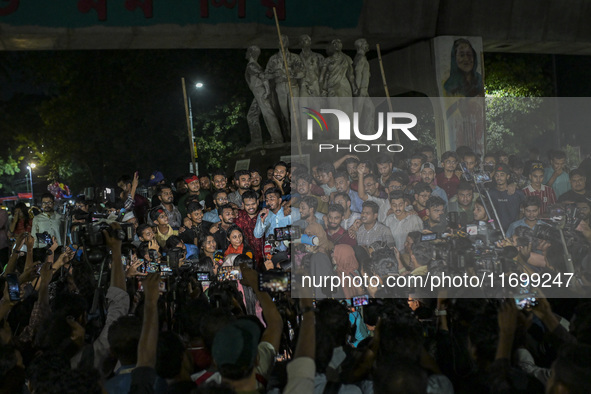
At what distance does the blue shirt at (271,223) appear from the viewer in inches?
307

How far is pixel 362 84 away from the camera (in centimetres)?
1258

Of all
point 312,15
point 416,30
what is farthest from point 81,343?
point 416,30

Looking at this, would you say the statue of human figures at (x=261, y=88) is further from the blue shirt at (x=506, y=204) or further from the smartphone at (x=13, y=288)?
the smartphone at (x=13, y=288)

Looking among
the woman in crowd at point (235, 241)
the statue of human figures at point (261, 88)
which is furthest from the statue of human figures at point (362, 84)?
the woman in crowd at point (235, 241)

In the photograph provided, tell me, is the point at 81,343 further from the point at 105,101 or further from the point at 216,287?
the point at 105,101

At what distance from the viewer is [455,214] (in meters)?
6.45

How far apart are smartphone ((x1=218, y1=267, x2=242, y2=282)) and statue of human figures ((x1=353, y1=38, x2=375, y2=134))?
6.85m

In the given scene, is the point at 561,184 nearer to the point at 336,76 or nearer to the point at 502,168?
the point at 502,168

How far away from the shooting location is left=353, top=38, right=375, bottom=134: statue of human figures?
1250 cm

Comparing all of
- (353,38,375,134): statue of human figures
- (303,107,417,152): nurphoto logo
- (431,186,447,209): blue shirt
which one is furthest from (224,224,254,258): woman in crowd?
(353,38,375,134): statue of human figures

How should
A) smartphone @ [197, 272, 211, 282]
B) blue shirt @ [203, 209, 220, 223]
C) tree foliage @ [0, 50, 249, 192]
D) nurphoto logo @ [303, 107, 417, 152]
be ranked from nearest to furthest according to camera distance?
smartphone @ [197, 272, 211, 282]
blue shirt @ [203, 209, 220, 223]
nurphoto logo @ [303, 107, 417, 152]
tree foliage @ [0, 50, 249, 192]

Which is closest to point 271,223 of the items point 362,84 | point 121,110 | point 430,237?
point 430,237

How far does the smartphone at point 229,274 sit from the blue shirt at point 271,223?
1.68 meters

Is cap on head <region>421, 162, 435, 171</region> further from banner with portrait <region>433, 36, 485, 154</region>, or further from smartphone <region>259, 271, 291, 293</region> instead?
banner with portrait <region>433, 36, 485, 154</region>
